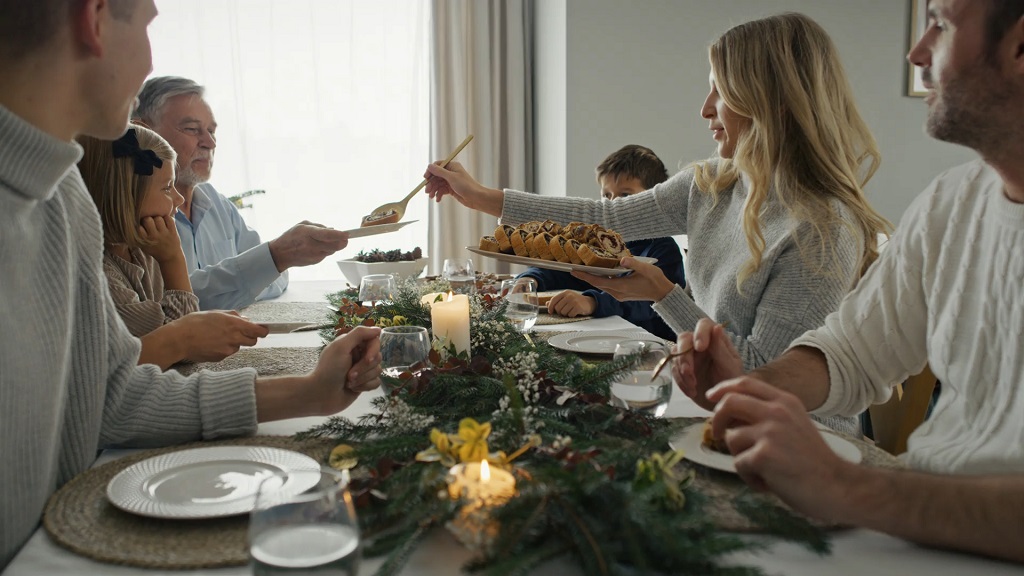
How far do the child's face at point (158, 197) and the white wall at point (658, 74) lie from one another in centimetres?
266

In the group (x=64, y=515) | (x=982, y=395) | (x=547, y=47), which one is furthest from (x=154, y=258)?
(x=547, y=47)

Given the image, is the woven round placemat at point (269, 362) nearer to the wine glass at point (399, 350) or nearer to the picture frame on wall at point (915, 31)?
the wine glass at point (399, 350)

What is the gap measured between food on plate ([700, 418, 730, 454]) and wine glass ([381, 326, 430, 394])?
0.45m

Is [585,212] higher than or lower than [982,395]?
higher

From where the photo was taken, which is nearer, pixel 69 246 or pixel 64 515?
pixel 64 515

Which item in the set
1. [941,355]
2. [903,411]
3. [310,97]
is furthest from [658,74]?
[941,355]

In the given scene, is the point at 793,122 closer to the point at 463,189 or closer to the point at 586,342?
the point at 586,342

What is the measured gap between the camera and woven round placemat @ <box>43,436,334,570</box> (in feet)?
2.52

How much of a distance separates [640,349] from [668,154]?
352 cm

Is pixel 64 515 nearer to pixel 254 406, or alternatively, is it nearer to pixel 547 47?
pixel 254 406

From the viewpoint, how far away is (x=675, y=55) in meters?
4.39

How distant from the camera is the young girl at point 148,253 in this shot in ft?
5.16

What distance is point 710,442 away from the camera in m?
1.03

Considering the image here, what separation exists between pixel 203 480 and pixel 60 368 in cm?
25
